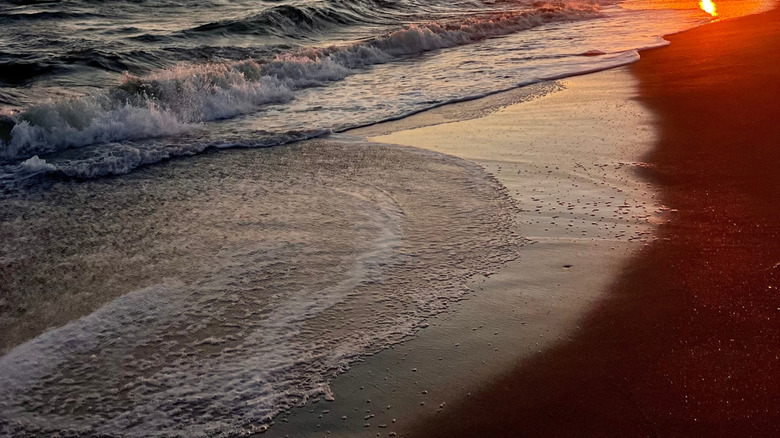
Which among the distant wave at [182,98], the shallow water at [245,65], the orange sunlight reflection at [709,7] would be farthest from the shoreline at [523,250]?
the orange sunlight reflection at [709,7]

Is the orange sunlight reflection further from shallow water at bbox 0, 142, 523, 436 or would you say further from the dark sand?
shallow water at bbox 0, 142, 523, 436

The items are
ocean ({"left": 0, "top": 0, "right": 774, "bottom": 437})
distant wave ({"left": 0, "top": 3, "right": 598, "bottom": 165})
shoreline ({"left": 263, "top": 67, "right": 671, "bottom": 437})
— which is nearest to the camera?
shoreline ({"left": 263, "top": 67, "right": 671, "bottom": 437})

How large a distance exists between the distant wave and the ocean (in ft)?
0.10

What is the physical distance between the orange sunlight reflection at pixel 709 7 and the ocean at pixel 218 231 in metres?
5.65

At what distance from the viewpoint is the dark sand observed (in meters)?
2.50

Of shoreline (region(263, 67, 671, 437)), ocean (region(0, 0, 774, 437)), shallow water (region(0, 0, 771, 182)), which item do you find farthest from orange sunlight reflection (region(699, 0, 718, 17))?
shoreline (region(263, 67, 671, 437))

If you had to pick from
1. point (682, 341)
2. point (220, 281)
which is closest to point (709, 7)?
point (682, 341)

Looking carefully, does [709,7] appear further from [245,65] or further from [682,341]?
[682,341]

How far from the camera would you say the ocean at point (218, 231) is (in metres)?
2.84

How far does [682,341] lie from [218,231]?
279cm

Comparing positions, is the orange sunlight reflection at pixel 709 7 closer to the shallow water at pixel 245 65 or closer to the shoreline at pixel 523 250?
the shallow water at pixel 245 65

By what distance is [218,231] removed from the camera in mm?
4379

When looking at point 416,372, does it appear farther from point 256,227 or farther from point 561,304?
point 256,227

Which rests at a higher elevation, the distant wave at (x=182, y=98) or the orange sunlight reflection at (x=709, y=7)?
the orange sunlight reflection at (x=709, y=7)
